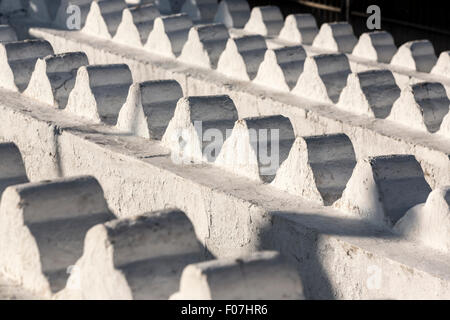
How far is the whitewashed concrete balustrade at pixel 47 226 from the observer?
18.9 feet

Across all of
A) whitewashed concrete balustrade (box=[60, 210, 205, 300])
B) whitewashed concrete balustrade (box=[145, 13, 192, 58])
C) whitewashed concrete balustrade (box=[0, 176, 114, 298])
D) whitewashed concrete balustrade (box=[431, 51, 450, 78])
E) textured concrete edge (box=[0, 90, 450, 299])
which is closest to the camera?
whitewashed concrete balustrade (box=[60, 210, 205, 300])

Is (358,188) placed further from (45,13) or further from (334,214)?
(45,13)

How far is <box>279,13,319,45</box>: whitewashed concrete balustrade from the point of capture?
12.0 meters

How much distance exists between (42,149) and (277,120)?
1761mm

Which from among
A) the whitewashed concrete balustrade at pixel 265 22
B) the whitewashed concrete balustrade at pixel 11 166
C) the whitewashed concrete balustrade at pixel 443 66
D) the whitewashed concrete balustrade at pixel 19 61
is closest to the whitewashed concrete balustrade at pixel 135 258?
the whitewashed concrete balustrade at pixel 11 166

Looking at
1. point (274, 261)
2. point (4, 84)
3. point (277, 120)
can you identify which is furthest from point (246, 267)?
point (4, 84)

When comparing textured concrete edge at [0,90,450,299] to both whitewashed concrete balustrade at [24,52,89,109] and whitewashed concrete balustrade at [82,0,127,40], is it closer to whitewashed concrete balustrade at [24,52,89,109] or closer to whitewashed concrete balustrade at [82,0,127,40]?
whitewashed concrete balustrade at [24,52,89,109]

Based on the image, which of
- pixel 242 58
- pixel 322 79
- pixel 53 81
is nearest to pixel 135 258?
pixel 53 81

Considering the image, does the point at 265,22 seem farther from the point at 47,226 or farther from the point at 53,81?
the point at 47,226

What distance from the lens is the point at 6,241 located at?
6012mm

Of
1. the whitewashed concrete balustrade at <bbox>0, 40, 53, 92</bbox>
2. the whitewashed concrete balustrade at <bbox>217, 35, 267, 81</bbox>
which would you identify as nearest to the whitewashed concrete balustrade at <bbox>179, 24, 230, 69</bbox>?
the whitewashed concrete balustrade at <bbox>217, 35, 267, 81</bbox>

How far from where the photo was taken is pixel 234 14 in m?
13.0

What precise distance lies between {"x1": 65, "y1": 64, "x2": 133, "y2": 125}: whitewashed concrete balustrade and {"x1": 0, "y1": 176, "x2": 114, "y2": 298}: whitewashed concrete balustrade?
2.47 metres

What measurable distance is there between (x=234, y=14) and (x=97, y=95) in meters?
4.56
